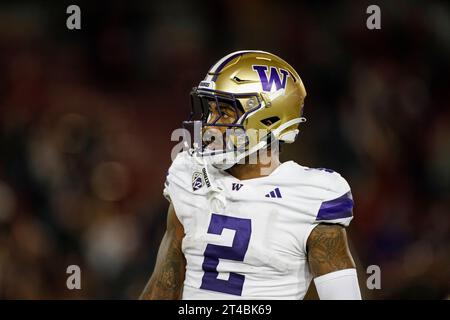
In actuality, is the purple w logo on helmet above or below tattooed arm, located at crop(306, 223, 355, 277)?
above

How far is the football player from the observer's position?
1.88 metres

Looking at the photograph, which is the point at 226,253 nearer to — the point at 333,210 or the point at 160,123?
the point at 333,210

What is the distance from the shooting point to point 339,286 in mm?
1843

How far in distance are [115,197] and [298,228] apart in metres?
1.96

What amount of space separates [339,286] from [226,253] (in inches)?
11.4

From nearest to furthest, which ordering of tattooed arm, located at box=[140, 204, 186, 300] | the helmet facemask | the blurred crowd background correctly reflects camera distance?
the helmet facemask < tattooed arm, located at box=[140, 204, 186, 300] < the blurred crowd background

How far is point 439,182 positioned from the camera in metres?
3.63

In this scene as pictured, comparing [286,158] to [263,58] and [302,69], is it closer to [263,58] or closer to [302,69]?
[302,69]

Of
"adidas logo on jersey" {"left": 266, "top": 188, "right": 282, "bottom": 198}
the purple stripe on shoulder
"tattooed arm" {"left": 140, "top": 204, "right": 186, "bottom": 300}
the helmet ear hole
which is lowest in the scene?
"tattooed arm" {"left": 140, "top": 204, "right": 186, "bottom": 300}

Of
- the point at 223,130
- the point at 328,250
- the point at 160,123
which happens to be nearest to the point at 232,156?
the point at 223,130

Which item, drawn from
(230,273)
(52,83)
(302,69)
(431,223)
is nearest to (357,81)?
(302,69)

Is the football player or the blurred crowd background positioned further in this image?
the blurred crowd background

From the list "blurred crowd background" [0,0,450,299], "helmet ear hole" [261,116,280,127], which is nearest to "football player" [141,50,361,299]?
"helmet ear hole" [261,116,280,127]

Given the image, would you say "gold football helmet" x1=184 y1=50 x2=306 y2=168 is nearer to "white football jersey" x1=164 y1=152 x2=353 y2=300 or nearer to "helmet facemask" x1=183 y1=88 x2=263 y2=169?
"helmet facemask" x1=183 y1=88 x2=263 y2=169
